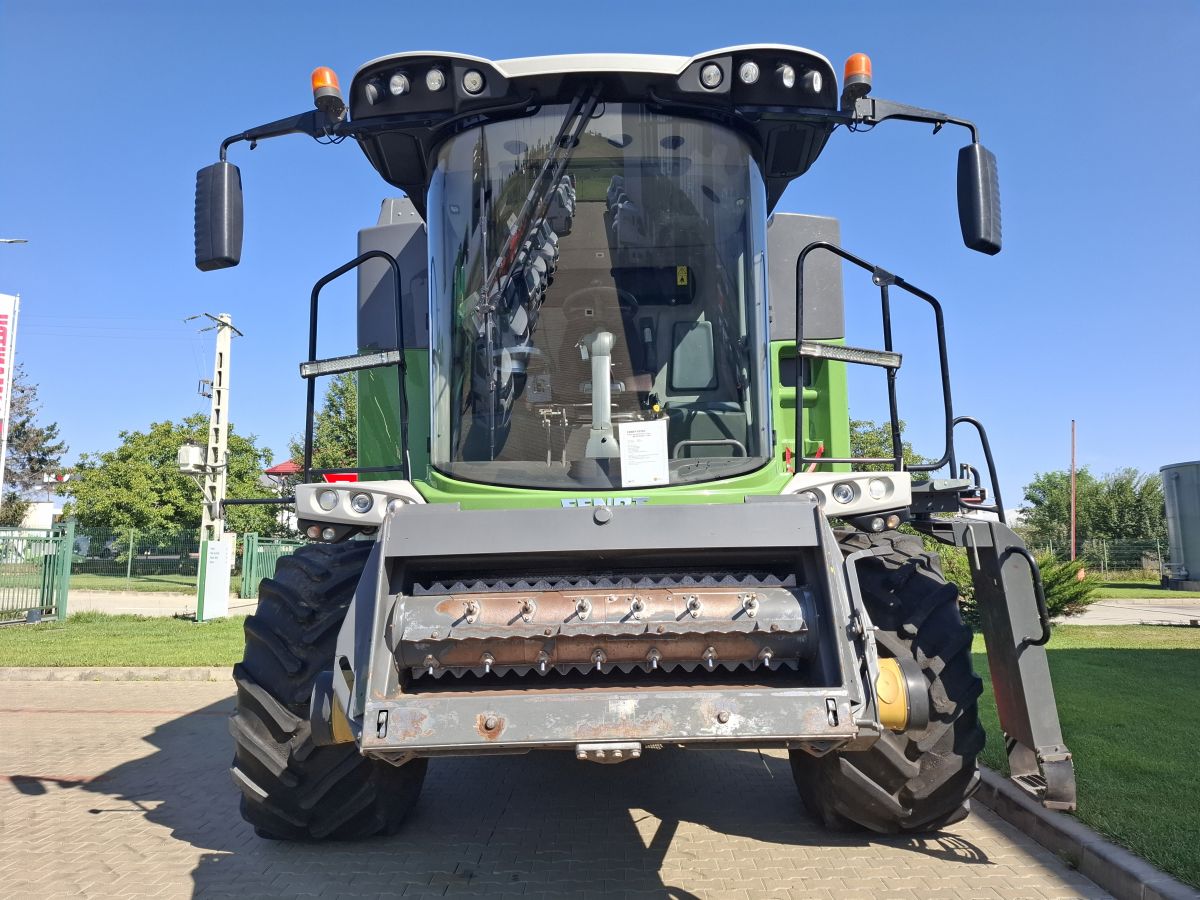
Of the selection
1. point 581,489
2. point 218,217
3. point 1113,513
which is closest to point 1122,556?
point 1113,513

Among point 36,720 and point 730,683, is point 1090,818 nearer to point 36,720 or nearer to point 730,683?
point 730,683

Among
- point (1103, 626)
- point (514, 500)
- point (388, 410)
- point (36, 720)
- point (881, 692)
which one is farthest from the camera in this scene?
point (1103, 626)

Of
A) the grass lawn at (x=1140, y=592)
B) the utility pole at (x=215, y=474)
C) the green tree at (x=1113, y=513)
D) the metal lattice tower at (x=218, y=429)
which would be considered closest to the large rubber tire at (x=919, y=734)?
the utility pole at (x=215, y=474)

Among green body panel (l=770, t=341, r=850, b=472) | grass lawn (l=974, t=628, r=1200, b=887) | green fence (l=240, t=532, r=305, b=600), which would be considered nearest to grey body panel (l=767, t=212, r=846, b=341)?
green body panel (l=770, t=341, r=850, b=472)

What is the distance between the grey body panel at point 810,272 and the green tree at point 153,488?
97.1 ft

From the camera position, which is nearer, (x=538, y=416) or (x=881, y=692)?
(x=881, y=692)

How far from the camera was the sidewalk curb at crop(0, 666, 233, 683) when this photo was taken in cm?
1068

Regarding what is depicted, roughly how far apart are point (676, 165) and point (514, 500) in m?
1.65

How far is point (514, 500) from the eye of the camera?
3.74 metres

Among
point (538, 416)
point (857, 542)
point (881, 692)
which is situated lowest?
point (881, 692)

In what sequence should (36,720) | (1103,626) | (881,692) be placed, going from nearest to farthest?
(881,692) → (36,720) → (1103,626)

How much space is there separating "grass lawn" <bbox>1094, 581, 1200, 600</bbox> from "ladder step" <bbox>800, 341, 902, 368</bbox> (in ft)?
63.3

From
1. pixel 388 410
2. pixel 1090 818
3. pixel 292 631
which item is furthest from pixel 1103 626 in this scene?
pixel 292 631

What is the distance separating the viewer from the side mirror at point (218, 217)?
13.1ft
